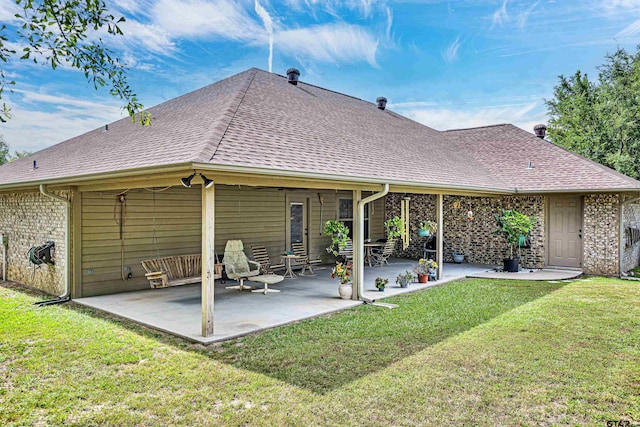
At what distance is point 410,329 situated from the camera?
5.92m

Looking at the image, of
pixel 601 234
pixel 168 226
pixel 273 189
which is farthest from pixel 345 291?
pixel 601 234

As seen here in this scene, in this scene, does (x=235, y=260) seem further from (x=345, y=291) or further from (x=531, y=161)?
(x=531, y=161)

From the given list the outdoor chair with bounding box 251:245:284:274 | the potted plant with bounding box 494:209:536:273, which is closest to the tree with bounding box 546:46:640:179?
the potted plant with bounding box 494:209:536:273

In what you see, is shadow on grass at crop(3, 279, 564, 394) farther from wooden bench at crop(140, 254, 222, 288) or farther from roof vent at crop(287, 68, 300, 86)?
roof vent at crop(287, 68, 300, 86)

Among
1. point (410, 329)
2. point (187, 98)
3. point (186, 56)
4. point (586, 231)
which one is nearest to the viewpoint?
point (410, 329)

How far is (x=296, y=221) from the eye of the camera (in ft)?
39.0

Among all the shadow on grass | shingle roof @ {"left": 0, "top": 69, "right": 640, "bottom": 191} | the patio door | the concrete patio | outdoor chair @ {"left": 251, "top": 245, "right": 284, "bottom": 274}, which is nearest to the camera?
the shadow on grass

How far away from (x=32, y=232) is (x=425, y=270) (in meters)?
8.58

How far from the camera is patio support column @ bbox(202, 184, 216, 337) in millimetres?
5406

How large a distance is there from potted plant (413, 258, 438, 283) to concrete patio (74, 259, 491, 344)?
0.18 m

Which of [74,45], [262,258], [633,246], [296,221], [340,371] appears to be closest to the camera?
[74,45]

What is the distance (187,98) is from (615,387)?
9807 mm

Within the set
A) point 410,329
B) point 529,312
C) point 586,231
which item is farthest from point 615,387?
point 586,231

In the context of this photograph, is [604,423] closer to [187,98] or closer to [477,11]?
[187,98]
